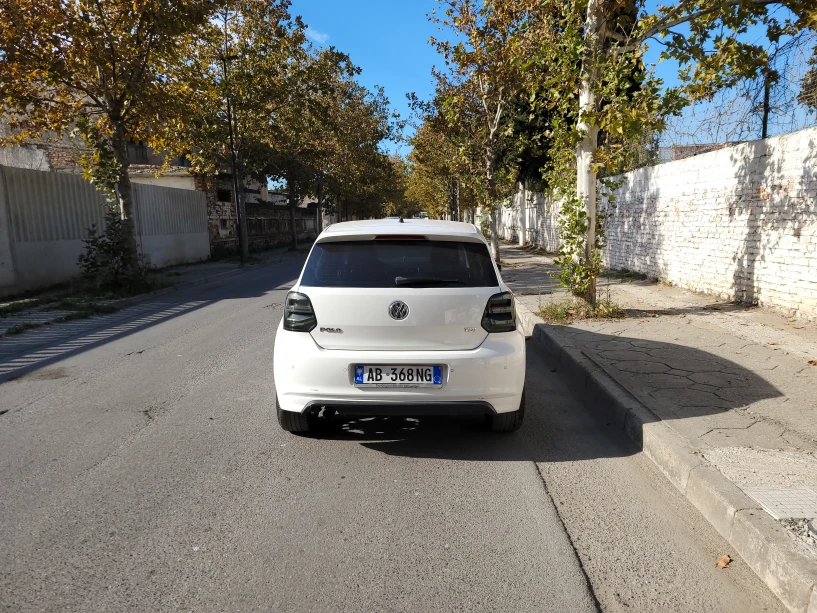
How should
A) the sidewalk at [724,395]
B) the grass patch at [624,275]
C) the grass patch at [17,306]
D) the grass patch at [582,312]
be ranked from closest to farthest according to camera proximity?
the sidewalk at [724,395] → the grass patch at [582,312] → the grass patch at [17,306] → the grass patch at [624,275]

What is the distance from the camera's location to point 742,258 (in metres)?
9.09

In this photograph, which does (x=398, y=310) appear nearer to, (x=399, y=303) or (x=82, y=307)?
(x=399, y=303)

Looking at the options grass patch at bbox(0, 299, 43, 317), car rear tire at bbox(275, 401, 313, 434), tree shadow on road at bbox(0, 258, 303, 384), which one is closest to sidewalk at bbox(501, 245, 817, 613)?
car rear tire at bbox(275, 401, 313, 434)

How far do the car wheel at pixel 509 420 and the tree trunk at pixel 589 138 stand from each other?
4.67 metres

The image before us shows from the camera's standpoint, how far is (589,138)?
8.13 metres

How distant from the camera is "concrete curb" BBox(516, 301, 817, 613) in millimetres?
2539

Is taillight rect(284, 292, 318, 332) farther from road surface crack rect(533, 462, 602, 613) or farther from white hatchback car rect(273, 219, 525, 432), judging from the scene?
road surface crack rect(533, 462, 602, 613)

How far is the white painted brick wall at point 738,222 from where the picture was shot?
7.63 m

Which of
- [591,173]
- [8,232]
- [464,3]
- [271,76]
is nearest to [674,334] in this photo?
[591,173]

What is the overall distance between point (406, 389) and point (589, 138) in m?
5.69

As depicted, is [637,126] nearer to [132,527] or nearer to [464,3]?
[132,527]

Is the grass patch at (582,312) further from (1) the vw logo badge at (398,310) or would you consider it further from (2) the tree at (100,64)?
(2) the tree at (100,64)

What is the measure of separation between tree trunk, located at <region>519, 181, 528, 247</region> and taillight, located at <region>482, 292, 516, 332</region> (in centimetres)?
2663

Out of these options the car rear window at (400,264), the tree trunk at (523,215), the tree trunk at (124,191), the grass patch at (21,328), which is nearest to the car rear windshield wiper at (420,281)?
the car rear window at (400,264)
